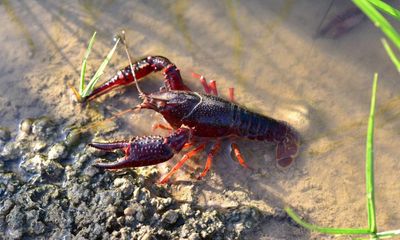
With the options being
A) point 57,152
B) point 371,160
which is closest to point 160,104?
point 57,152

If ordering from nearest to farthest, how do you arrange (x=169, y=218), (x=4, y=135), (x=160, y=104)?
(x=169, y=218)
(x=4, y=135)
(x=160, y=104)

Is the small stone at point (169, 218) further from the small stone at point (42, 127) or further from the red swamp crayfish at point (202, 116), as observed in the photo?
the small stone at point (42, 127)

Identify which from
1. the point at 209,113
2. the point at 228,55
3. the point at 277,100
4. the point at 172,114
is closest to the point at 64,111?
the point at 172,114

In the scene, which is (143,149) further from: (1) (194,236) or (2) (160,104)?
(1) (194,236)

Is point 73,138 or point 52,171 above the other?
point 73,138

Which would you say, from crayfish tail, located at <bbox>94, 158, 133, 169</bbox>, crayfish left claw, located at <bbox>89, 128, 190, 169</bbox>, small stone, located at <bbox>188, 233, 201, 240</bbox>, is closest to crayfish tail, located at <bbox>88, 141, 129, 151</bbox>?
crayfish left claw, located at <bbox>89, 128, 190, 169</bbox>

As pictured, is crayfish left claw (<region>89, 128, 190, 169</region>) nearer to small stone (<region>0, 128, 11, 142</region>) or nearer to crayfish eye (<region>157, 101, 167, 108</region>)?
crayfish eye (<region>157, 101, 167, 108</region>)
